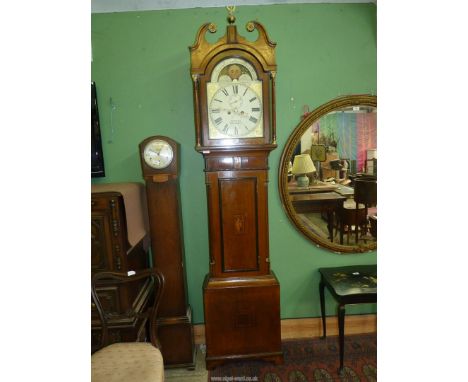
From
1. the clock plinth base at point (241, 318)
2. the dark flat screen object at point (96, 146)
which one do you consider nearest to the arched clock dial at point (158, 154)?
the dark flat screen object at point (96, 146)

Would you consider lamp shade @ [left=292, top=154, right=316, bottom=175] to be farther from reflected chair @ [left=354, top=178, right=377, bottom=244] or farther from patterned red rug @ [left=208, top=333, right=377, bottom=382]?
patterned red rug @ [left=208, top=333, right=377, bottom=382]

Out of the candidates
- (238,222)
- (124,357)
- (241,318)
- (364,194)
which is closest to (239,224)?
(238,222)

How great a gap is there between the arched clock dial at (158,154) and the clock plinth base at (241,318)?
0.84 metres

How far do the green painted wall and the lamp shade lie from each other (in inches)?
5.9

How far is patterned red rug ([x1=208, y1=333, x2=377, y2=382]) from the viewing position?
74.5 inches

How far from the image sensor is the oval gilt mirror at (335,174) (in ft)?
7.25

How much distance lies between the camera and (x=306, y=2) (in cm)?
212

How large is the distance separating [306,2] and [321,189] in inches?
55.5

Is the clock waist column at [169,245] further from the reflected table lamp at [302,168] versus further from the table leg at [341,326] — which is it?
the table leg at [341,326]

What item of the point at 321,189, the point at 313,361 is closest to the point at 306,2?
the point at 321,189

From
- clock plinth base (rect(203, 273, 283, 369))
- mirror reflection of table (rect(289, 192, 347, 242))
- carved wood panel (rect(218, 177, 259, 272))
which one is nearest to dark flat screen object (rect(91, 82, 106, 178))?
carved wood panel (rect(218, 177, 259, 272))
